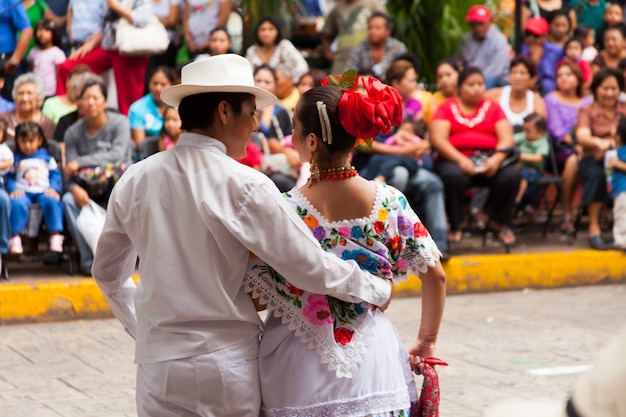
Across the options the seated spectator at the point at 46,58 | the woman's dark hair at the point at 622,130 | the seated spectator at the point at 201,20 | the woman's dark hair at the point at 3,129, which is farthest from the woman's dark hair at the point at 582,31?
the woman's dark hair at the point at 3,129

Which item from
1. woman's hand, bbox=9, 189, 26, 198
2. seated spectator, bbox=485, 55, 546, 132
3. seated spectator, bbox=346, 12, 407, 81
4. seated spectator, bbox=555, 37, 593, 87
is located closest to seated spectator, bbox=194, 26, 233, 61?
seated spectator, bbox=346, 12, 407, 81

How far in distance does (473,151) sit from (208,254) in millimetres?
6680

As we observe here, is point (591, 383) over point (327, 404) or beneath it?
over

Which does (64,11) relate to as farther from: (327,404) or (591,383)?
(591,383)

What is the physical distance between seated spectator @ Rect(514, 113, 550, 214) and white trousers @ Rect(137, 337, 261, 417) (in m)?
6.96

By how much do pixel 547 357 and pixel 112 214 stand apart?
400 centimetres

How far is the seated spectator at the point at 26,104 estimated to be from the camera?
377 inches

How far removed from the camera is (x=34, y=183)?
8.91 metres

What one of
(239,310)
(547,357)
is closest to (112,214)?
(239,310)

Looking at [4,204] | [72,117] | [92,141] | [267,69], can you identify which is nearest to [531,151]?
[267,69]

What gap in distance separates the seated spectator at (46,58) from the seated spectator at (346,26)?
2794 millimetres

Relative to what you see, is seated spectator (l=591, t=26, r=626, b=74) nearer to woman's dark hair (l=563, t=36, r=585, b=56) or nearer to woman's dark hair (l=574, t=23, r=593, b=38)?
woman's dark hair (l=563, t=36, r=585, b=56)

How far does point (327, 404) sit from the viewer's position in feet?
11.6

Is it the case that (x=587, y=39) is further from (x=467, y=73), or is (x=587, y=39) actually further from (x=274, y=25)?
(x=274, y=25)
